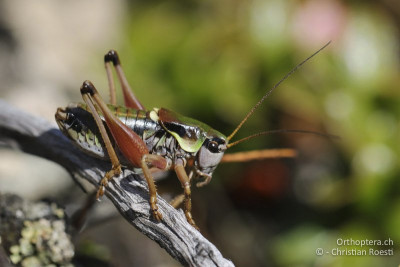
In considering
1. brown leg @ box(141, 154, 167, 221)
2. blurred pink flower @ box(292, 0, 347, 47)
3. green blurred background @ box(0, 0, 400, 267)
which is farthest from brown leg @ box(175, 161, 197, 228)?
blurred pink flower @ box(292, 0, 347, 47)

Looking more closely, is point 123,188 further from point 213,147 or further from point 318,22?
point 318,22

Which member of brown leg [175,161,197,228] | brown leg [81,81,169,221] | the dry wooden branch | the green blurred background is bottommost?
the dry wooden branch

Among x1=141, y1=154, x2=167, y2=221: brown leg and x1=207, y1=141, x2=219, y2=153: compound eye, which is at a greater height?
x1=207, y1=141, x2=219, y2=153: compound eye

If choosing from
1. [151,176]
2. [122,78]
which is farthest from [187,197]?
[122,78]

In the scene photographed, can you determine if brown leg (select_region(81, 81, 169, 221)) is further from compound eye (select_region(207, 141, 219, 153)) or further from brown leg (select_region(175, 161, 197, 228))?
compound eye (select_region(207, 141, 219, 153))

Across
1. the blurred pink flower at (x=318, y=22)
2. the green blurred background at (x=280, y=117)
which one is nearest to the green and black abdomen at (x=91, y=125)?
the green blurred background at (x=280, y=117)

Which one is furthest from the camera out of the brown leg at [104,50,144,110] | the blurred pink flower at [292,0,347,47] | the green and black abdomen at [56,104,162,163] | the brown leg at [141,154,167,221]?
the blurred pink flower at [292,0,347,47]
